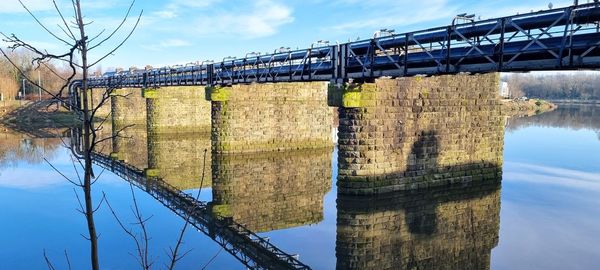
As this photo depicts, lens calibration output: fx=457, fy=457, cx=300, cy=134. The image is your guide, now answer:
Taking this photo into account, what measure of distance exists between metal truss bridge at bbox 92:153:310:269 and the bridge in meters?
5.21

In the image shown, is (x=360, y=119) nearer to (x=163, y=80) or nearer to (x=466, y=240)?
(x=466, y=240)

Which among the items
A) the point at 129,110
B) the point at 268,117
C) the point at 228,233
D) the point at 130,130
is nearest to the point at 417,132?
the point at 228,233

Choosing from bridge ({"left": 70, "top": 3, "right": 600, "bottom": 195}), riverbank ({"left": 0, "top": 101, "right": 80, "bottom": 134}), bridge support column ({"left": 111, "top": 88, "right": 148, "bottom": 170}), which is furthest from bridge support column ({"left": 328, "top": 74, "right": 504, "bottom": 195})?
riverbank ({"left": 0, "top": 101, "right": 80, "bottom": 134})

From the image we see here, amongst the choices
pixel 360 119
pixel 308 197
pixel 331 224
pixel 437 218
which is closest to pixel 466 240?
pixel 437 218

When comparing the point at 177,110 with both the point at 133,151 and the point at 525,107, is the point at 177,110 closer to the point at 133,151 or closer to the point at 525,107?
the point at 133,151

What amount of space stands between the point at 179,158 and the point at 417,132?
16934mm

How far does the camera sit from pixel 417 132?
65.2 feet

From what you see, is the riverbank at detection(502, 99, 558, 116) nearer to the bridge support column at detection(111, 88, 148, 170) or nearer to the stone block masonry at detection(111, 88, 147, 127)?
the stone block masonry at detection(111, 88, 147, 127)

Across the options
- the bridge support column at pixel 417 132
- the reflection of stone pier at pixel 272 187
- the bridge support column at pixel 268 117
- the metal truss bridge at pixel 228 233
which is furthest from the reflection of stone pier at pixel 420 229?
the bridge support column at pixel 268 117

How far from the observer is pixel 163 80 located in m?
39.9

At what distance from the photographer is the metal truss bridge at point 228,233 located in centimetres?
1198

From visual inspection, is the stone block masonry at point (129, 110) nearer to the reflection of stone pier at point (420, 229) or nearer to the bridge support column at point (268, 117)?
the bridge support column at point (268, 117)

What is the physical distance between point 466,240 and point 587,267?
3417 millimetres

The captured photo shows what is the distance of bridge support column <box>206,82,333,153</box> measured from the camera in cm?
2881
